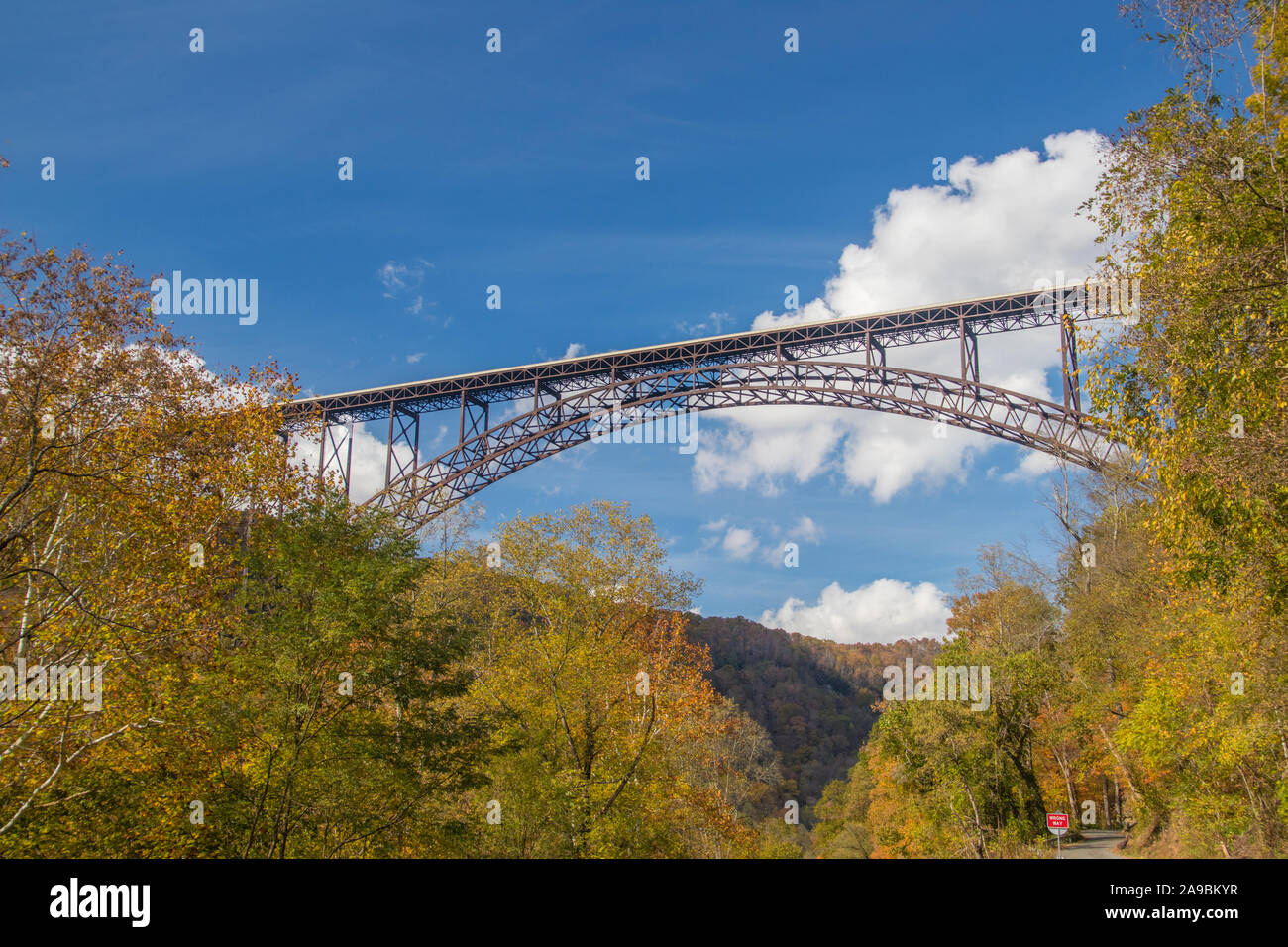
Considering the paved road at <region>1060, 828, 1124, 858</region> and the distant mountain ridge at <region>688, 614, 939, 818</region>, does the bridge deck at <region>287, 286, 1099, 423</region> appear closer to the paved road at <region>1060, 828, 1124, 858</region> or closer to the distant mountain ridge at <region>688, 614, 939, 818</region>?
the paved road at <region>1060, 828, 1124, 858</region>

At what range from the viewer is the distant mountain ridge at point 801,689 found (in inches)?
2813

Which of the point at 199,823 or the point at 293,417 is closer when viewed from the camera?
the point at 199,823

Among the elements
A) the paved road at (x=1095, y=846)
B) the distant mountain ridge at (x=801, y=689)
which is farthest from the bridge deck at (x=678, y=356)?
the distant mountain ridge at (x=801, y=689)

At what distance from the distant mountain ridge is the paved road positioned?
90.6 feet

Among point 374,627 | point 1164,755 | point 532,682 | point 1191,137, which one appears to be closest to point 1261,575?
point 1191,137

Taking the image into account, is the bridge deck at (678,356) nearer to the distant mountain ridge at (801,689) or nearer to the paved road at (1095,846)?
the paved road at (1095,846)

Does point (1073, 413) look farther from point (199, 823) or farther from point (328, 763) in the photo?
point (199, 823)

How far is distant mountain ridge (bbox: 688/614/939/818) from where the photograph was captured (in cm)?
7144

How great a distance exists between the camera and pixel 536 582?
2455cm

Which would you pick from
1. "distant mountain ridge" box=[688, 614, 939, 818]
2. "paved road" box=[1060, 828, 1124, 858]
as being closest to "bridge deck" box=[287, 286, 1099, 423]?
"paved road" box=[1060, 828, 1124, 858]

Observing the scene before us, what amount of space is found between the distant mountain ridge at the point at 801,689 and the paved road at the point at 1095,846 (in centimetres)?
2761

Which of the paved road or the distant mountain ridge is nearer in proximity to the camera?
the paved road

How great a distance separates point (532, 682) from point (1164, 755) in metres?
18.6
